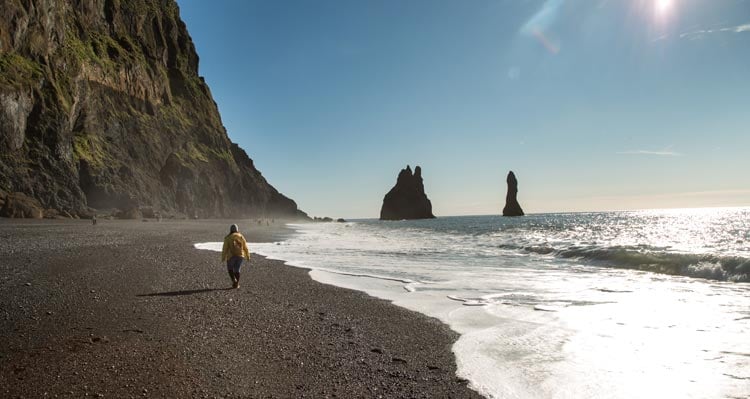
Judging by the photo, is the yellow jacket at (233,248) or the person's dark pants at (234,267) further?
the yellow jacket at (233,248)

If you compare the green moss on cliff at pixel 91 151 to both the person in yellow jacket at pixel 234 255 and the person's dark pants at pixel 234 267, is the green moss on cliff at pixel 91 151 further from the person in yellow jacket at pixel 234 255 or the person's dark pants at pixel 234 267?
the person's dark pants at pixel 234 267

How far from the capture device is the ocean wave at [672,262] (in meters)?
16.0

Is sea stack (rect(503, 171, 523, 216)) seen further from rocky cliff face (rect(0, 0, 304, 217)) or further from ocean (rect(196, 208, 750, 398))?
ocean (rect(196, 208, 750, 398))

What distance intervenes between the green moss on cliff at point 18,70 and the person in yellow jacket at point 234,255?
4510cm

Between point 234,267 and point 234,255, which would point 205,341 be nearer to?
point 234,267

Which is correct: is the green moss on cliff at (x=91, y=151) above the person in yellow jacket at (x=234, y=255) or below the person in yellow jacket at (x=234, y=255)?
above

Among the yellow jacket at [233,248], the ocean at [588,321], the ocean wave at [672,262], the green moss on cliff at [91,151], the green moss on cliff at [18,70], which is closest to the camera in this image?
the ocean at [588,321]

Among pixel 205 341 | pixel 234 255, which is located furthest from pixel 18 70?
pixel 205 341

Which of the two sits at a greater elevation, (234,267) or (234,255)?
(234,255)

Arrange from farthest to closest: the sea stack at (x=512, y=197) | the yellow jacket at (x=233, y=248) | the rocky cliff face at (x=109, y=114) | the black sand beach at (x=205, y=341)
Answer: the sea stack at (x=512, y=197) < the rocky cliff face at (x=109, y=114) < the yellow jacket at (x=233, y=248) < the black sand beach at (x=205, y=341)

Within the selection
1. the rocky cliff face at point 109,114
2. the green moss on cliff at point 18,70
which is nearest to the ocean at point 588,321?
the rocky cliff face at point 109,114

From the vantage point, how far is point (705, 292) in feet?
40.8

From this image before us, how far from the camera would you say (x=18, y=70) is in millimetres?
44844

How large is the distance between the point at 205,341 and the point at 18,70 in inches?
2141
